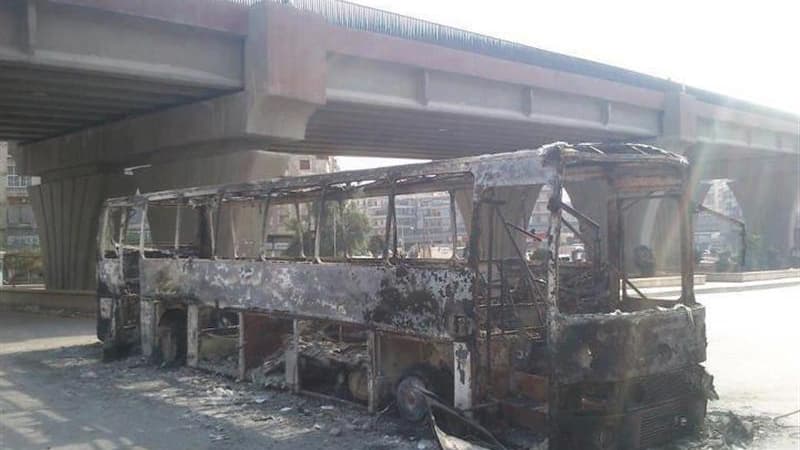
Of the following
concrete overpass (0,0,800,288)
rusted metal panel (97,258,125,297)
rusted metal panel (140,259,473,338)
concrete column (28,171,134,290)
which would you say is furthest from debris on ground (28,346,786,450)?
concrete column (28,171,134,290)

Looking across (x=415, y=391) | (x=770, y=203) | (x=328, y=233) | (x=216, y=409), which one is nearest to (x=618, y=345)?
(x=415, y=391)

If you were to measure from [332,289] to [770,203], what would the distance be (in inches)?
1817

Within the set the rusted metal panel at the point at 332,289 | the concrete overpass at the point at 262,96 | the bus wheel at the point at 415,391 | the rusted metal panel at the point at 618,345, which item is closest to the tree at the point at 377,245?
the rusted metal panel at the point at 332,289

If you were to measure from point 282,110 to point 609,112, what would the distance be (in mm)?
13605

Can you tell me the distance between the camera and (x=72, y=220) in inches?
1029

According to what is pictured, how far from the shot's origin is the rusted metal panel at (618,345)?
605cm

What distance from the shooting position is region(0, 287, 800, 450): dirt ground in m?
7.18

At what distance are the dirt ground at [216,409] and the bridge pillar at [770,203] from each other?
36.4 metres

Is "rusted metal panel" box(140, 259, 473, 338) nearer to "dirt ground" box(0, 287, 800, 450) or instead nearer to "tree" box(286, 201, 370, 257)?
"tree" box(286, 201, 370, 257)

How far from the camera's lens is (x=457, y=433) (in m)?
6.72

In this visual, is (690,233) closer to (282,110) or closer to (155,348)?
(155,348)

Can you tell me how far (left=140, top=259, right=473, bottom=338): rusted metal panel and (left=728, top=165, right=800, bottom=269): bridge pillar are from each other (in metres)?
41.8

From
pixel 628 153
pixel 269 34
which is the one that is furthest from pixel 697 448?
pixel 269 34

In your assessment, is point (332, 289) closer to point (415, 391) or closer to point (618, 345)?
point (415, 391)
